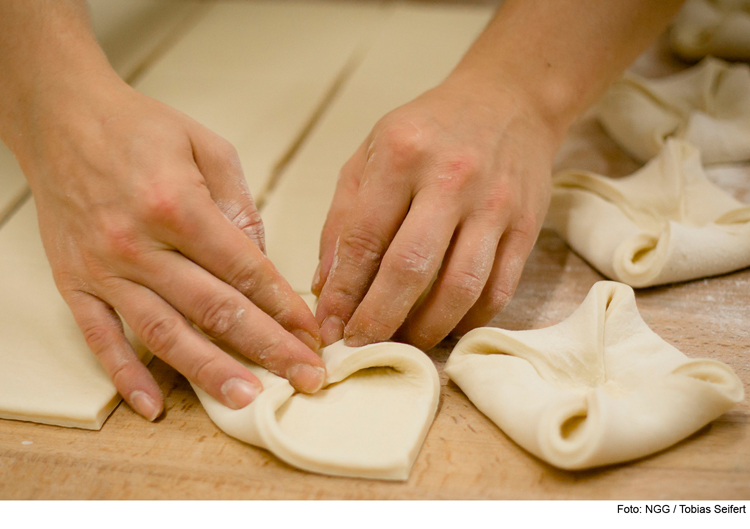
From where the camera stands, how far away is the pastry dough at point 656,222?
4.71 ft

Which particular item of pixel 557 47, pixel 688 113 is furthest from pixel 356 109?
pixel 688 113

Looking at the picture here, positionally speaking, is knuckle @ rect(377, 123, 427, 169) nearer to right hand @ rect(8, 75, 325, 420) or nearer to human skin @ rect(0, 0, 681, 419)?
human skin @ rect(0, 0, 681, 419)

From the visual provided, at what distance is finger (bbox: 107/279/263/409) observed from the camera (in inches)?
44.8

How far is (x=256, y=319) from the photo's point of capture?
3.77ft

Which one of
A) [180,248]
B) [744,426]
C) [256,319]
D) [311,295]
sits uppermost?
[180,248]

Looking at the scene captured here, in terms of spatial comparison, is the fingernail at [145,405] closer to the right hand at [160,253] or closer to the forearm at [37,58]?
the right hand at [160,253]

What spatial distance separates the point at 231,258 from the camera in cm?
115

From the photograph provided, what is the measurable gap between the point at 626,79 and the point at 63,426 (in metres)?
1.92

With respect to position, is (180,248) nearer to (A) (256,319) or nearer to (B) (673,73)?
(A) (256,319)

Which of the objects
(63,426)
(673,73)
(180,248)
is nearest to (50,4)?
(180,248)

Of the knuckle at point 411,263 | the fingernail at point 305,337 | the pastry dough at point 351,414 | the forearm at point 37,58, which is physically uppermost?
the forearm at point 37,58

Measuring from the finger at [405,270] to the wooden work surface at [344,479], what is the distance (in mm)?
208

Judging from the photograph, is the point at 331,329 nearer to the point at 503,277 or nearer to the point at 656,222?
the point at 503,277

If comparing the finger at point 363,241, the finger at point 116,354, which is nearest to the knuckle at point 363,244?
the finger at point 363,241
